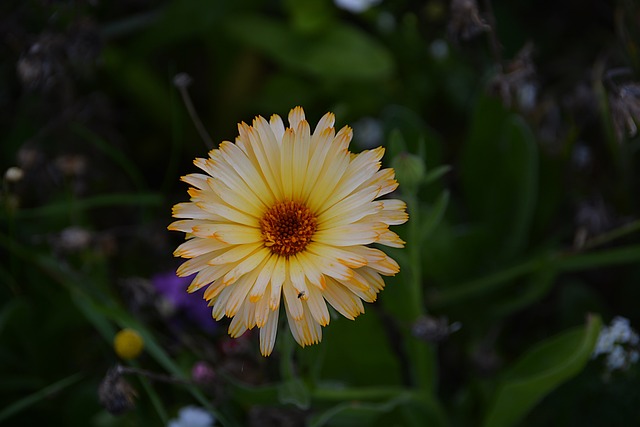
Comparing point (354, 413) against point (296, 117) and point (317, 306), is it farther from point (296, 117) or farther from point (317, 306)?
point (296, 117)

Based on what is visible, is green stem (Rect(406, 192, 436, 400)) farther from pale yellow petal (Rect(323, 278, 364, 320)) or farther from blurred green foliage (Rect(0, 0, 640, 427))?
pale yellow petal (Rect(323, 278, 364, 320))

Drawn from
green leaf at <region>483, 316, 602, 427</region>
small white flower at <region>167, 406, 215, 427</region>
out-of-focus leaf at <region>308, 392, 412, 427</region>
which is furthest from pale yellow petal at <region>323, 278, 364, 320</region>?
small white flower at <region>167, 406, 215, 427</region>

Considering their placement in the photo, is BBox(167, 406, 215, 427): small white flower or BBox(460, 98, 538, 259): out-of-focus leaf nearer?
BBox(167, 406, 215, 427): small white flower

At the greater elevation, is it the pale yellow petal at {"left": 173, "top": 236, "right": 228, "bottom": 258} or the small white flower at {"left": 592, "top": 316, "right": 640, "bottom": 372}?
the pale yellow petal at {"left": 173, "top": 236, "right": 228, "bottom": 258}

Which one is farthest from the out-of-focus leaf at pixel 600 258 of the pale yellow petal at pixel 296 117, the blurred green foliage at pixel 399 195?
the pale yellow petal at pixel 296 117

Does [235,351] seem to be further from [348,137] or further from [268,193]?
[348,137]

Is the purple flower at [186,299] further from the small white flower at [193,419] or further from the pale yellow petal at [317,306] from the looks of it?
the pale yellow petal at [317,306]
